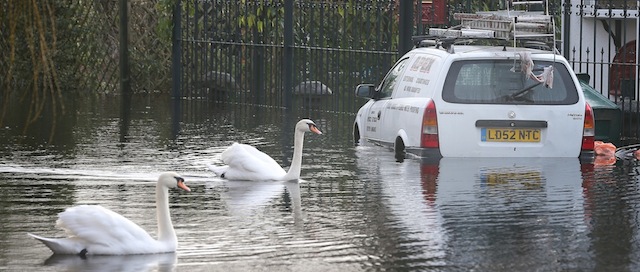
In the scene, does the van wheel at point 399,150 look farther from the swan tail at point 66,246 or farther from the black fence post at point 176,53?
the black fence post at point 176,53

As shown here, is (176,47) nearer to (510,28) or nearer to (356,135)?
(356,135)

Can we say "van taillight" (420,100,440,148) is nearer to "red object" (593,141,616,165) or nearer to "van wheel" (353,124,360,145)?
"red object" (593,141,616,165)

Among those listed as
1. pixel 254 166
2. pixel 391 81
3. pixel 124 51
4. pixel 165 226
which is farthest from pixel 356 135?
pixel 124 51

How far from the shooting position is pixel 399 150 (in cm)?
1778

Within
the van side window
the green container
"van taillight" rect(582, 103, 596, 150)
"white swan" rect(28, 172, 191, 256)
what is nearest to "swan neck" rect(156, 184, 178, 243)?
"white swan" rect(28, 172, 191, 256)

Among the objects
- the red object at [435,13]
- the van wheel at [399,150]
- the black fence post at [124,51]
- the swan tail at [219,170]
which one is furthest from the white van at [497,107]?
the black fence post at [124,51]

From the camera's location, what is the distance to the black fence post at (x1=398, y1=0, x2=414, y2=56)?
24.3m

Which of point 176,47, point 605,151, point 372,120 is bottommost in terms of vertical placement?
point 605,151

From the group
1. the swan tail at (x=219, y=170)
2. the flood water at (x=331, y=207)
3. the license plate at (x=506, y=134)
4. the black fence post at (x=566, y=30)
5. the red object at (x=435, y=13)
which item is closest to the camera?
the flood water at (x=331, y=207)

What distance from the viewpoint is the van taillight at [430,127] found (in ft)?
54.9

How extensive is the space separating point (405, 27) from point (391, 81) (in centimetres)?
578

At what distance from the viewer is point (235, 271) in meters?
10.2

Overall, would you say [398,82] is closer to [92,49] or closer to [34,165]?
[34,165]

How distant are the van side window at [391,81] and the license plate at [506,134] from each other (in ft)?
5.73
